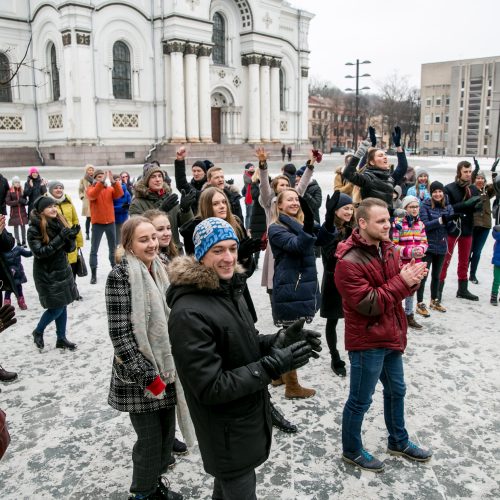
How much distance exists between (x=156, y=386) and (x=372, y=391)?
152cm

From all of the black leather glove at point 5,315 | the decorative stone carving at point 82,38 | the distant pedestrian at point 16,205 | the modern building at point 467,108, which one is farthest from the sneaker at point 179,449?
the modern building at point 467,108

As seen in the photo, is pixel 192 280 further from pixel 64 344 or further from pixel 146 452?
pixel 64 344

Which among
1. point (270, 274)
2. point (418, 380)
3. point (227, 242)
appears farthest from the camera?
point (270, 274)

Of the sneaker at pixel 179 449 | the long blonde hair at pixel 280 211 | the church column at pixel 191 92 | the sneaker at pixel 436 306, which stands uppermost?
the church column at pixel 191 92

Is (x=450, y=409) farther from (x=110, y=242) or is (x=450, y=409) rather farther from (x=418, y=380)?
(x=110, y=242)

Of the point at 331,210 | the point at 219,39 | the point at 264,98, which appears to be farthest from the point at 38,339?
the point at 219,39

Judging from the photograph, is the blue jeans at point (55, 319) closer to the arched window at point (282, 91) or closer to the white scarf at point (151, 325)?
the white scarf at point (151, 325)

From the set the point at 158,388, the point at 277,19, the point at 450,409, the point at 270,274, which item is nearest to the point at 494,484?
the point at 450,409

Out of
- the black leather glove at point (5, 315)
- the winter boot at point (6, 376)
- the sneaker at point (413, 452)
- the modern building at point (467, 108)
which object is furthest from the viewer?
the modern building at point (467, 108)

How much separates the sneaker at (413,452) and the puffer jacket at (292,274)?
1.41m

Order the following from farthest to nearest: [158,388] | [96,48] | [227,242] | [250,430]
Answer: [96,48]
[158,388]
[227,242]
[250,430]

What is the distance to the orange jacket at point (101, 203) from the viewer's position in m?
8.92

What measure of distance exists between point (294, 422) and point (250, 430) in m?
2.10

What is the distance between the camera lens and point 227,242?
8.47ft
